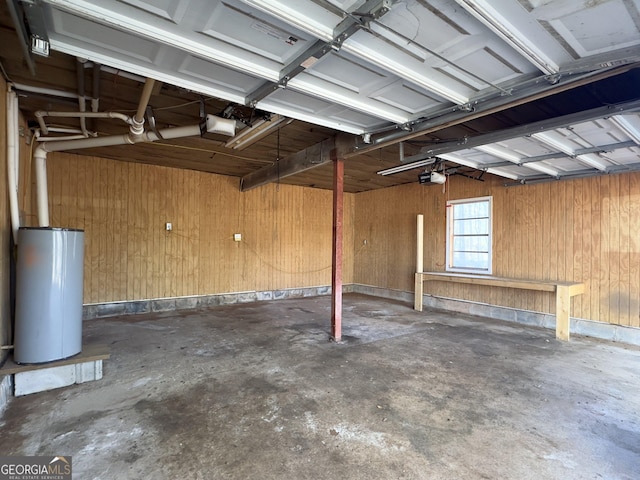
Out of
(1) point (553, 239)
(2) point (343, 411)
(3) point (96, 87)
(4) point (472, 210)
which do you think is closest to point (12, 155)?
(3) point (96, 87)

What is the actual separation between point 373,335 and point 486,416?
2172mm

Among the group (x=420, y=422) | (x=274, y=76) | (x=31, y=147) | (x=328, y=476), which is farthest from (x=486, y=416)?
(x=31, y=147)

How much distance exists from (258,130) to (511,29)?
2455 mm

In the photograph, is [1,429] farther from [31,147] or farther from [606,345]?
[606,345]

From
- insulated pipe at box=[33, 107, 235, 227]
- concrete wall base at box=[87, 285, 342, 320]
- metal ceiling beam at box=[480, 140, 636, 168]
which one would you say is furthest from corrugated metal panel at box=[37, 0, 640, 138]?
concrete wall base at box=[87, 285, 342, 320]

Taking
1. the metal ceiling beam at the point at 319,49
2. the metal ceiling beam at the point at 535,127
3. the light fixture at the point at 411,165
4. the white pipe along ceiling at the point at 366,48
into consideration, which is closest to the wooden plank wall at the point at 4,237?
the white pipe along ceiling at the point at 366,48

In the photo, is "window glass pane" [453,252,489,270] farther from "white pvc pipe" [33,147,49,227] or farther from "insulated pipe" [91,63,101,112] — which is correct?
"white pvc pipe" [33,147,49,227]

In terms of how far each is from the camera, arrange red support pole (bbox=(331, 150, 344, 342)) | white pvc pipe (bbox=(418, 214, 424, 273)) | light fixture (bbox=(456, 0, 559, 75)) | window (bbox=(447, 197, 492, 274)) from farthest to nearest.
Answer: white pvc pipe (bbox=(418, 214, 424, 273)) → window (bbox=(447, 197, 492, 274)) → red support pole (bbox=(331, 150, 344, 342)) → light fixture (bbox=(456, 0, 559, 75))

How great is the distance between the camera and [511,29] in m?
1.64

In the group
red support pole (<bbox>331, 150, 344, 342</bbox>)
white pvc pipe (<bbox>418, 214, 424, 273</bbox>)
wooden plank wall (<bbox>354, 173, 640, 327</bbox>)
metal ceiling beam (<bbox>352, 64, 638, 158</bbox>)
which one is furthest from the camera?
white pvc pipe (<bbox>418, 214, 424, 273</bbox>)

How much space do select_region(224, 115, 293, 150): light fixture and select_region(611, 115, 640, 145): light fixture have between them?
2828mm

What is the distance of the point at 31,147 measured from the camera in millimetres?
3840

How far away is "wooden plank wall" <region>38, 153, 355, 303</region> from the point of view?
5.36 metres

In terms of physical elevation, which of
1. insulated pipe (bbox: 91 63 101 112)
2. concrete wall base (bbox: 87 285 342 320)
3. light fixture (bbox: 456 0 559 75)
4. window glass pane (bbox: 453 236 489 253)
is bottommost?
concrete wall base (bbox: 87 285 342 320)
